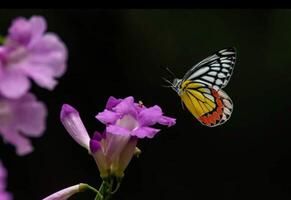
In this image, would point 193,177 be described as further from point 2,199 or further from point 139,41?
point 2,199

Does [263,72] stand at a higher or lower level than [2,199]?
lower

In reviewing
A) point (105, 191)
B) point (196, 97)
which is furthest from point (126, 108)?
point (196, 97)

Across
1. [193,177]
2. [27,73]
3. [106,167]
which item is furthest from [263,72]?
[27,73]

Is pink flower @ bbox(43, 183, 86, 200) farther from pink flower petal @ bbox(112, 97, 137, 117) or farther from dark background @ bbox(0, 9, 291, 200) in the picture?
dark background @ bbox(0, 9, 291, 200)

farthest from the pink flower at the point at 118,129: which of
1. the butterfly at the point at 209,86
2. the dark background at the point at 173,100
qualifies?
the dark background at the point at 173,100

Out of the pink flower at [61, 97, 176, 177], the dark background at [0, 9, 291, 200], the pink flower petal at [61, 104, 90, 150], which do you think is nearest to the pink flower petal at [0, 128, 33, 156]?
the pink flower at [61, 97, 176, 177]

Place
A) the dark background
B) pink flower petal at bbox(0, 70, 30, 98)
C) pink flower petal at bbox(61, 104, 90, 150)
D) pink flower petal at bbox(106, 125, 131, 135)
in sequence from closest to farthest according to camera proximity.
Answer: pink flower petal at bbox(0, 70, 30, 98) → pink flower petal at bbox(106, 125, 131, 135) → pink flower petal at bbox(61, 104, 90, 150) → the dark background
